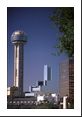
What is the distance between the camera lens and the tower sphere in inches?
301

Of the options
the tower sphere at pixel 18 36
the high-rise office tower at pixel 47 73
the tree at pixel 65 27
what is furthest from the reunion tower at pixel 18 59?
the tree at pixel 65 27

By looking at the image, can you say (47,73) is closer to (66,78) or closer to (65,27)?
(66,78)

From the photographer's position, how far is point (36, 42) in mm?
7734

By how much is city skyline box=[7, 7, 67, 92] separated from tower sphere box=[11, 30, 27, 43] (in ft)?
0.17

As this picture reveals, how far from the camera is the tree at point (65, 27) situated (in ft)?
25.0

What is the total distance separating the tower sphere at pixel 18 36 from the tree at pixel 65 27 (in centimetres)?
54

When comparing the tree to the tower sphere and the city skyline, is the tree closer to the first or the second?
the city skyline

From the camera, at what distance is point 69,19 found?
303 inches

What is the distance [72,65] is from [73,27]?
0.62 metres

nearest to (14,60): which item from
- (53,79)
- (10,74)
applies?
(10,74)

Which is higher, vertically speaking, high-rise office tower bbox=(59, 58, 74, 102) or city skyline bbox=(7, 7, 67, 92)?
city skyline bbox=(7, 7, 67, 92)

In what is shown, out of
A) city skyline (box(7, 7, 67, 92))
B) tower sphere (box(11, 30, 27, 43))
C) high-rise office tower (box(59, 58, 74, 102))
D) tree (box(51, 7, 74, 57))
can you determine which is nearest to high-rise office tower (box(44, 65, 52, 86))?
city skyline (box(7, 7, 67, 92))

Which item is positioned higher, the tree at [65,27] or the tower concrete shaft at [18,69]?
the tree at [65,27]

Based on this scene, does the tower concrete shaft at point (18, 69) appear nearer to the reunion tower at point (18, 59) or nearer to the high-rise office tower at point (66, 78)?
the reunion tower at point (18, 59)
